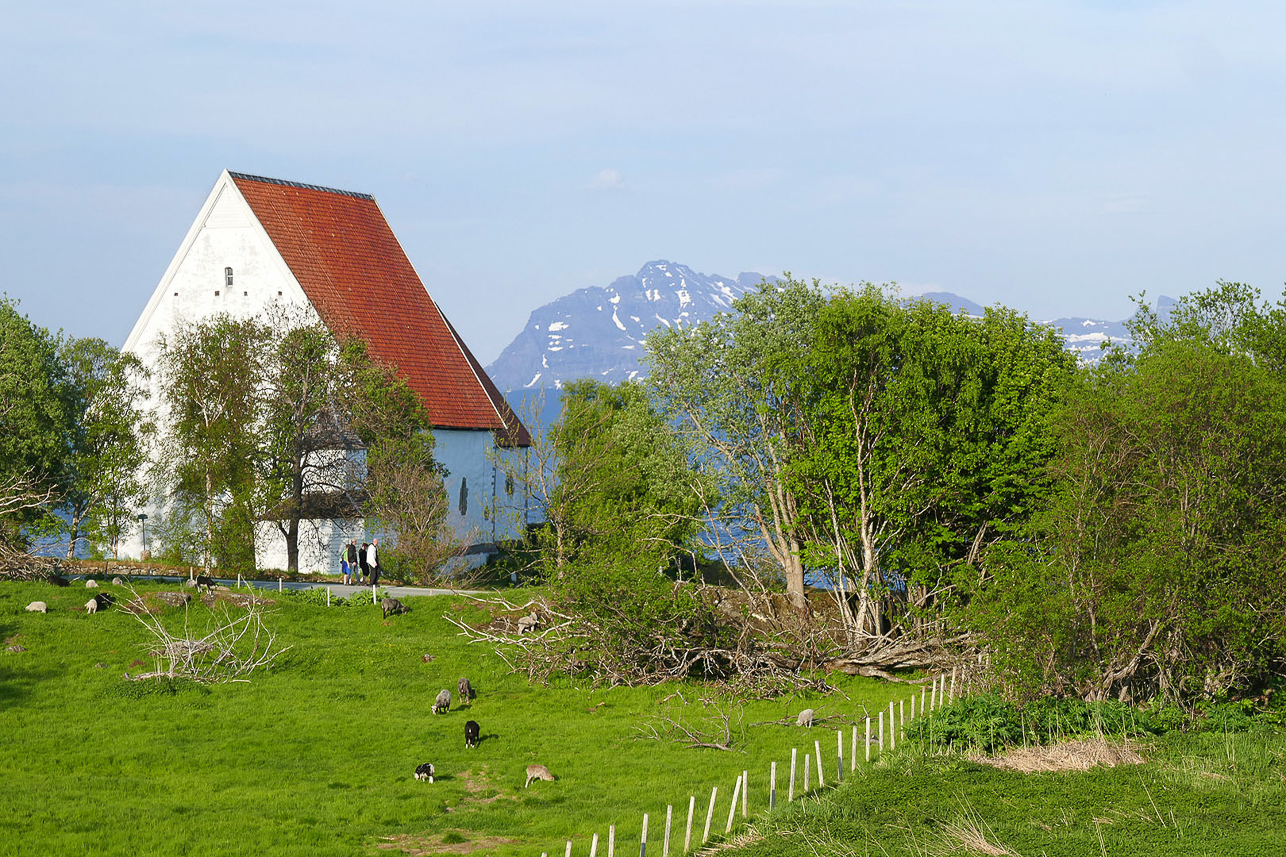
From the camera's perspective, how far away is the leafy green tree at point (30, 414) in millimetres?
47844

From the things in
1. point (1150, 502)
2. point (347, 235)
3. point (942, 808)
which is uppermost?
point (347, 235)

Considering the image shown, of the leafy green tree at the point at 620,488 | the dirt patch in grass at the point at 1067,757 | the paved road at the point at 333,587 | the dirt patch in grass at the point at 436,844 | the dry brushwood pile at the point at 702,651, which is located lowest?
the dirt patch in grass at the point at 436,844

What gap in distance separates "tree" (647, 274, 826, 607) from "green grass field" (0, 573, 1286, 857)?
8147 millimetres

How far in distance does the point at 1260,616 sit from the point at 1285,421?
14.3 ft

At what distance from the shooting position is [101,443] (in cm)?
5016

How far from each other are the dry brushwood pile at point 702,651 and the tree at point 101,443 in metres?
21.1

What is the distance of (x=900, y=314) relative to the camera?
124 feet

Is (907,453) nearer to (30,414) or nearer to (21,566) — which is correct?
(21,566)

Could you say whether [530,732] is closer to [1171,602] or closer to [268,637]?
[268,637]

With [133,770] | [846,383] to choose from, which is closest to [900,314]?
[846,383]

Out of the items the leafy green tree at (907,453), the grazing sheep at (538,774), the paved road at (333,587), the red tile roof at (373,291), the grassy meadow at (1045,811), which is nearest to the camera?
the grassy meadow at (1045,811)

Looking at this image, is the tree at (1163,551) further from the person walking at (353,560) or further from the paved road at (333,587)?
the person walking at (353,560)

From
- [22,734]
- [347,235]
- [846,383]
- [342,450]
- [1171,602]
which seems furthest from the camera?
[347,235]

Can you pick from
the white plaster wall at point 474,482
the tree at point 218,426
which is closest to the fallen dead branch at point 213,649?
the tree at point 218,426
